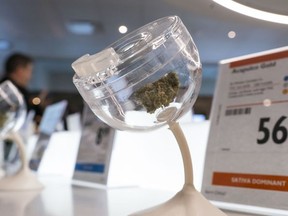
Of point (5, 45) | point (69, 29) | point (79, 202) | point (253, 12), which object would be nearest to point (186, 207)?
point (253, 12)

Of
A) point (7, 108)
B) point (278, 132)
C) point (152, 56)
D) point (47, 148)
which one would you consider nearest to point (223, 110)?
point (278, 132)

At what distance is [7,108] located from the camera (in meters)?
1.50

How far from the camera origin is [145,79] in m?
0.60

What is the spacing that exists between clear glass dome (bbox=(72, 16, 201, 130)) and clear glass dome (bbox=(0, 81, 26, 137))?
899 millimetres

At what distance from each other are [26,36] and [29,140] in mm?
4337

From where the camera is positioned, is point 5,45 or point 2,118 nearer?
point 2,118

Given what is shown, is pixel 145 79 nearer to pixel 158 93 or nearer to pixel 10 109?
pixel 158 93

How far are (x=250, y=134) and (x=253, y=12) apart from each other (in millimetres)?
331

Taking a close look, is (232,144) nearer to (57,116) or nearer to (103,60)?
(103,60)

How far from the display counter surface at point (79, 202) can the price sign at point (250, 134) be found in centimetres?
8

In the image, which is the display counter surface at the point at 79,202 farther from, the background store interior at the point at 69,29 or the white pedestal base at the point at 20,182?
the background store interior at the point at 69,29

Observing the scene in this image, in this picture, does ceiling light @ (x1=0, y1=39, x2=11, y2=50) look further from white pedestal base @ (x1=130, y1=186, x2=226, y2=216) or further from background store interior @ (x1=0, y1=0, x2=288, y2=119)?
white pedestal base @ (x1=130, y1=186, x2=226, y2=216)

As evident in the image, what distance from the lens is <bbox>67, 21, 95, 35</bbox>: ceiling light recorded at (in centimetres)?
610

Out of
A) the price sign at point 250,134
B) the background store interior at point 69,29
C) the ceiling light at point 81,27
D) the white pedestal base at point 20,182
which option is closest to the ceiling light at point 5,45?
the background store interior at point 69,29
